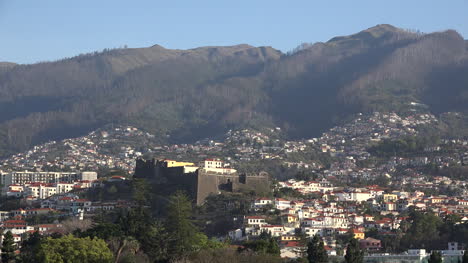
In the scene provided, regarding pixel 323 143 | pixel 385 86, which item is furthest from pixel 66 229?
pixel 385 86

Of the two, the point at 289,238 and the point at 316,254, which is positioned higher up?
the point at 316,254

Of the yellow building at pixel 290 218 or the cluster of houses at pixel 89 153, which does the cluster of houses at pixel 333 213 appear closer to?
the yellow building at pixel 290 218

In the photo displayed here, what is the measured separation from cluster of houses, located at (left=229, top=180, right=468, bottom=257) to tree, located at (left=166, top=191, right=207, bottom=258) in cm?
988

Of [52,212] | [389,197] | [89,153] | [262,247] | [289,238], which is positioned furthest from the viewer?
[89,153]

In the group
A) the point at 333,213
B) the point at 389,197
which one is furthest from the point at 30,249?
the point at 389,197

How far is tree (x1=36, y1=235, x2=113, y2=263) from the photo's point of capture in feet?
198

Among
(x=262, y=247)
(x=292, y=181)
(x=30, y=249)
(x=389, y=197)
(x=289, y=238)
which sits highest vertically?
(x=292, y=181)

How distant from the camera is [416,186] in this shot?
411 feet

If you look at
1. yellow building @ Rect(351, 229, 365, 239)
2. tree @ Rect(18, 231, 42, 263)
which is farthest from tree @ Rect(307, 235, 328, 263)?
yellow building @ Rect(351, 229, 365, 239)

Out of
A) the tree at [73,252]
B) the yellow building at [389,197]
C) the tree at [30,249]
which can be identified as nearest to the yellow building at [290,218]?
the yellow building at [389,197]

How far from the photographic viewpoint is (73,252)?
60.9 metres

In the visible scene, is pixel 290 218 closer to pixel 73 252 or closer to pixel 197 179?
pixel 197 179

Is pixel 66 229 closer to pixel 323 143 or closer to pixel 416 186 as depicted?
pixel 416 186

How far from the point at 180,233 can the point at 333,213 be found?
34.5m
